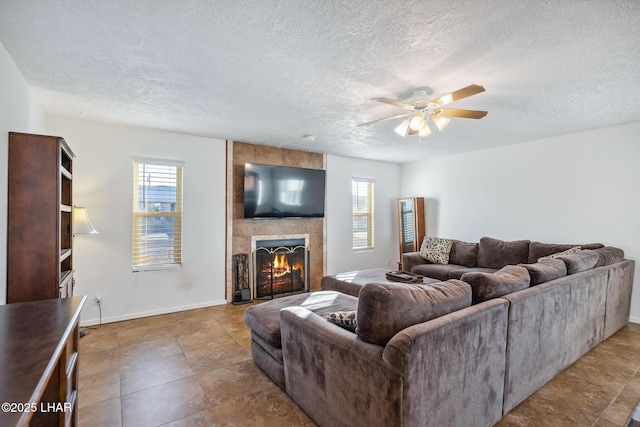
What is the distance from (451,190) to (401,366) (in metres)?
4.95

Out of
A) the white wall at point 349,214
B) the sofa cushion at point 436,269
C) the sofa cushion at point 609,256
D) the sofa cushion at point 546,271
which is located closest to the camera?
the sofa cushion at point 546,271

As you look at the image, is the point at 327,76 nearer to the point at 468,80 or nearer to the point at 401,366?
the point at 468,80

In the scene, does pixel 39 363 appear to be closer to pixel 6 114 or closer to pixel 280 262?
pixel 6 114

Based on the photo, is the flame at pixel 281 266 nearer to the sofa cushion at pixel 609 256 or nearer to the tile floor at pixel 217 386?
the tile floor at pixel 217 386

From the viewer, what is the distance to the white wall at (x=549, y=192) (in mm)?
3682

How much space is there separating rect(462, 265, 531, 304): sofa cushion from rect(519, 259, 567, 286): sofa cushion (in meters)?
0.23

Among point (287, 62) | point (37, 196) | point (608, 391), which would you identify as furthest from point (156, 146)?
point (608, 391)

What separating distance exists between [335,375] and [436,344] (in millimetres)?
585

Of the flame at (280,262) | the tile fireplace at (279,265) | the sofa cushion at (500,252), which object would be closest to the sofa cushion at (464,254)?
the sofa cushion at (500,252)

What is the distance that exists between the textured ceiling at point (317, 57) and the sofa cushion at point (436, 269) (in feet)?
7.22

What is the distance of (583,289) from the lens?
2545 mm

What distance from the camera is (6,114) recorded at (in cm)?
209

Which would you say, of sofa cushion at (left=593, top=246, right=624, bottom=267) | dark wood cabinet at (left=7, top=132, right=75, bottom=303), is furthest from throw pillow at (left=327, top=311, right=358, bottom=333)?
sofa cushion at (left=593, top=246, right=624, bottom=267)

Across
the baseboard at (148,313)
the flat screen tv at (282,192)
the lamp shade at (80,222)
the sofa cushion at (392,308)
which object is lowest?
the baseboard at (148,313)
